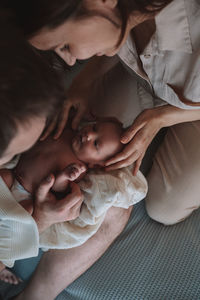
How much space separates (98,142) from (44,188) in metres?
0.22

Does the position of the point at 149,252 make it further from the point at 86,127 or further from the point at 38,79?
the point at 38,79

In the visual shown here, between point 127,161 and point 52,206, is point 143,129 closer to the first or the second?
point 127,161

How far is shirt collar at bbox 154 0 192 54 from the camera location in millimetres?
747

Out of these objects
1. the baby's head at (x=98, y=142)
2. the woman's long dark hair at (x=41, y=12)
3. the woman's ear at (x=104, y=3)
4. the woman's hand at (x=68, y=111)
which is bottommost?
the baby's head at (x=98, y=142)

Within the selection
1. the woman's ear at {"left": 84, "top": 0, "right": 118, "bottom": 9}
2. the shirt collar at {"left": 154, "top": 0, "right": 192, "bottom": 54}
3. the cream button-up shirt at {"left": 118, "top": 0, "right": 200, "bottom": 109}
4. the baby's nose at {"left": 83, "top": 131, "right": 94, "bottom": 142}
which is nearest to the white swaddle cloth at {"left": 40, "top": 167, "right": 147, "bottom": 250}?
the baby's nose at {"left": 83, "top": 131, "right": 94, "bottom": 142}

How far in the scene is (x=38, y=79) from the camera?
0.63 m

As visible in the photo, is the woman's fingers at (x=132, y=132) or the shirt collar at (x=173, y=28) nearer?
the shirt collar at (x=173, y=28)

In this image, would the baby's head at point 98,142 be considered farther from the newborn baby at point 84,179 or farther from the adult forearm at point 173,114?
the adult forearm at point 173,114

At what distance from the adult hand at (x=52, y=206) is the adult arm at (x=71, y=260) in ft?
0.49

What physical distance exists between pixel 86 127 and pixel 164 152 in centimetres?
28

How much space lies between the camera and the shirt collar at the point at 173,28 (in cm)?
75

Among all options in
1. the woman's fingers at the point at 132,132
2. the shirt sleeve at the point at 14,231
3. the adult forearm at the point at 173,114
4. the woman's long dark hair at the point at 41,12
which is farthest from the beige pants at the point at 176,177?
the woman's long dark hair at the point at 41,12

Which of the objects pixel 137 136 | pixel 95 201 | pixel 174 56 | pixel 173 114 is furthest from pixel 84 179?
pixel 174 56

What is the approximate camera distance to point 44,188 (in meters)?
0.87
